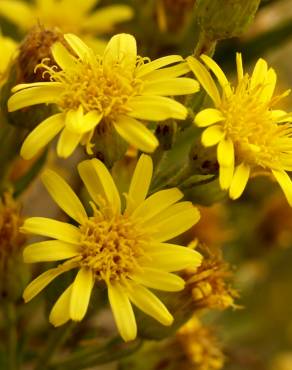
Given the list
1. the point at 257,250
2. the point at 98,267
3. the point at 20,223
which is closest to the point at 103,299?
the point at 20,223

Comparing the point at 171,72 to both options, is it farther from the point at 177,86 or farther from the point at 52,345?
the point at 52,345

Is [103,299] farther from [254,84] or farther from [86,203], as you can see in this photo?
[254,84]

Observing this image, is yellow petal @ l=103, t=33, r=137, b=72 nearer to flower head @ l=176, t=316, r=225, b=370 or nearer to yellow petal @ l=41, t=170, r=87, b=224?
yellow petal @ l=41, t=170, r=87, b=224

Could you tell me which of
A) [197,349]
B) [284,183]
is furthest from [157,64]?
[197,349]

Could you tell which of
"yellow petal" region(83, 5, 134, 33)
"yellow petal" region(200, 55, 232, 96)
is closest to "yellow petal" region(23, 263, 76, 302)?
"yellow petal" region(200, 55, 232, 96)

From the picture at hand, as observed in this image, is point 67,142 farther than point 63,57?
No

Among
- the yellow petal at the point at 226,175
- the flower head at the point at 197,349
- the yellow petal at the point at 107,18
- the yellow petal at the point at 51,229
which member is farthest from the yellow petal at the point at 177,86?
the yellow petal at the point at 107,18

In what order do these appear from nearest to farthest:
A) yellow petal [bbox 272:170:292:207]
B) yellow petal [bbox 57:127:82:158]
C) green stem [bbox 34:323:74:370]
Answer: yellow petal [bbox 57:127:82:158], yellow petal [bbox 272:170:292:207], green stem [bbox 34:323:74:370]
